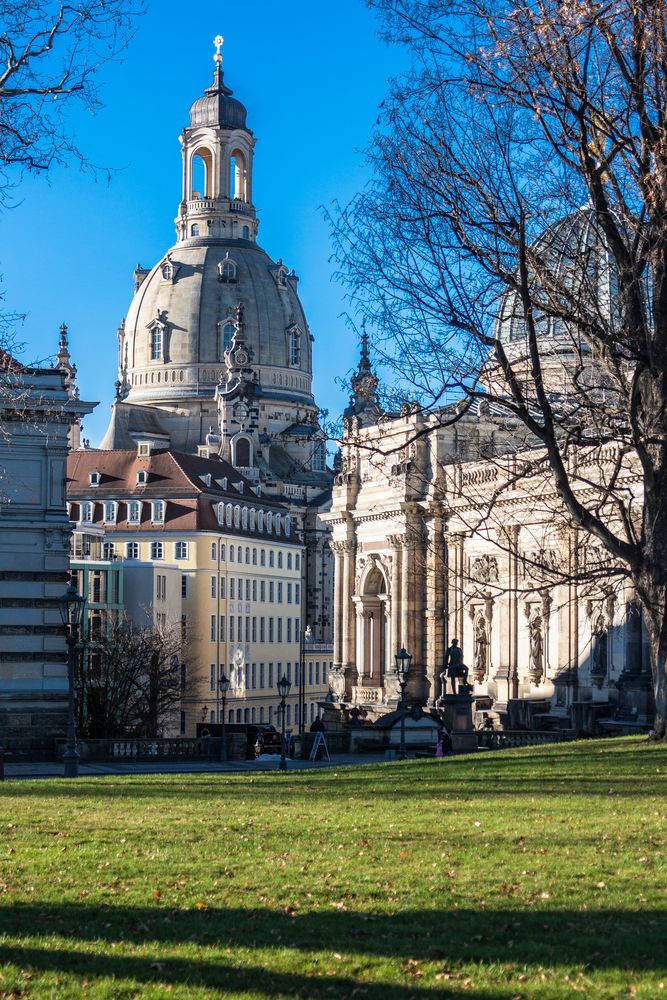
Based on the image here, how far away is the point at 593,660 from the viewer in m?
66.6

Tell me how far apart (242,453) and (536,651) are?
9572 cm

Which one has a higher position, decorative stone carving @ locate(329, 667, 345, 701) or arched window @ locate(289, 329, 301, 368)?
arched window @ locate(289, 329, 301, 368)

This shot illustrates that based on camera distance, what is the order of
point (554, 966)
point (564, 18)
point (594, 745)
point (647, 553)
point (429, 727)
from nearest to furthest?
point (554, 966)
point (564, 18)
point (647, 553)
point (594, 745)
point (429, 727)

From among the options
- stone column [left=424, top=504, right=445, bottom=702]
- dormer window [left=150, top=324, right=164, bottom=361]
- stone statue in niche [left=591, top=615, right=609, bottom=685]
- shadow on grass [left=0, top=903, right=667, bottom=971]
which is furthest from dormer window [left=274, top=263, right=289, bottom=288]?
shadow on grass [left=0, top=903, right=667, bottom=971]

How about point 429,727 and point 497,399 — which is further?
point 429,727

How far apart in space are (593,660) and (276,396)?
377 ft

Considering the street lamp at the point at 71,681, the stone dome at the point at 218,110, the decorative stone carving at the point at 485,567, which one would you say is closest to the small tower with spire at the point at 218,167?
the stone dome at the point at 218,110

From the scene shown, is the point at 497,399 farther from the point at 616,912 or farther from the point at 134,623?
the point at 134,623

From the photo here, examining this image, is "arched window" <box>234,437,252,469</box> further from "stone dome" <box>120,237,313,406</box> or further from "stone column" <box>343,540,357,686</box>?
"stone column" <box>343,540,357,686</box>

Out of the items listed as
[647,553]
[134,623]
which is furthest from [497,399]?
[134,623]

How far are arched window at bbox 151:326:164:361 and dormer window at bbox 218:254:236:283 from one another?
897 centimetres

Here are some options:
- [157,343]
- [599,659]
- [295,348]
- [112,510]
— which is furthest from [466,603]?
[295,348]

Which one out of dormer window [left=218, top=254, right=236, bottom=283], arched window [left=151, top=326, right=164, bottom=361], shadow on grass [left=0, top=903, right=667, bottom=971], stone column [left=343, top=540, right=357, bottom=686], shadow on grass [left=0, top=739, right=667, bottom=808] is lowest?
shadow on grass [left=0, top=903, right=667, bottom=971]

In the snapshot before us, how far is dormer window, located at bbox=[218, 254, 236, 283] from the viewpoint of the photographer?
178 metres
